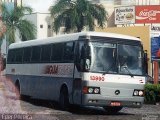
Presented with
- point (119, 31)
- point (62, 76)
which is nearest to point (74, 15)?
point (119, 31)

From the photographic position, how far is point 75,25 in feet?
174

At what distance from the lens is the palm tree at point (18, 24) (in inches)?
2201

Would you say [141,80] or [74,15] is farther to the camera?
[74,15]

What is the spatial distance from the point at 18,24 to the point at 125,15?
26.9 meters

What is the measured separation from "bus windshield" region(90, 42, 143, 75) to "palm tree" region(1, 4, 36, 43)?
3980cm

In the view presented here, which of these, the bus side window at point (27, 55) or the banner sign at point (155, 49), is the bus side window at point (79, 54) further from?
the banner sign at point (155, 49)

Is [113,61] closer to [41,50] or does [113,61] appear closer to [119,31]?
[41,50]

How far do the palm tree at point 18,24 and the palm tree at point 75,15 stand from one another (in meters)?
4.04

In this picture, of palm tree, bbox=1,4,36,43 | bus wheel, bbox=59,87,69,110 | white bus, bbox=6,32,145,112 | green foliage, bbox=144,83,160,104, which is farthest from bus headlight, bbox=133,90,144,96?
palm tree, bbox=1,4,36,43

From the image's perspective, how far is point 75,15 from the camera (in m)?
52.8

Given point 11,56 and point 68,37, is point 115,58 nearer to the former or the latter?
point 68,37

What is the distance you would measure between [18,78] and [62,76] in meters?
6.70

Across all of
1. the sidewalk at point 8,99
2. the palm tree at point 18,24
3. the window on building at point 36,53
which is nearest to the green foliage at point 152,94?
the window on building at point 36,53

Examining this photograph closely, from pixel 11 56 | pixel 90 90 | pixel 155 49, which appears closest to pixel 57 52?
pixel 90 90
